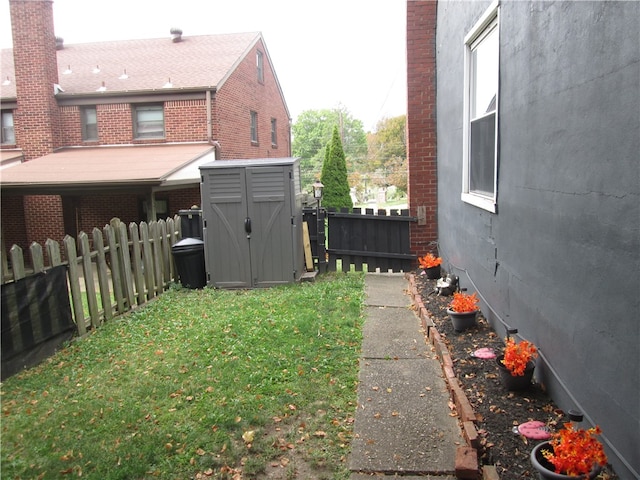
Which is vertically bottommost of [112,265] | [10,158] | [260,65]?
[112,265]

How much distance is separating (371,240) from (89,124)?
1209 centimetres

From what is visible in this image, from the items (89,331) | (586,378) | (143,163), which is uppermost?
(143,163)

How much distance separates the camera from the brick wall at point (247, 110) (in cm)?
1731

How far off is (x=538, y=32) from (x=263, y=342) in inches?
151

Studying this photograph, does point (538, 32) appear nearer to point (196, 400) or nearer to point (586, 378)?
point (586, 378)

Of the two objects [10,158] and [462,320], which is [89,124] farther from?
[462,320]

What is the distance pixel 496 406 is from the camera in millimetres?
3623

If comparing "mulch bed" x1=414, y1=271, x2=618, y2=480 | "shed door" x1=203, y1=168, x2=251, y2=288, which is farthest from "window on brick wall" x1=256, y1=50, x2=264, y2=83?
"mulch bed" x1=414, y1=271, x2=618, y2=480

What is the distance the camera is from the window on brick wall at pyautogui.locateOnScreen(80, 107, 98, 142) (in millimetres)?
17250

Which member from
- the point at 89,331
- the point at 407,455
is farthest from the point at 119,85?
the point at 407,455

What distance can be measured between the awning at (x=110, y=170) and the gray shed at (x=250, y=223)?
14.6 feet

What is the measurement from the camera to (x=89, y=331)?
638 cm

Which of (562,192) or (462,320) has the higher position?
(562,192)

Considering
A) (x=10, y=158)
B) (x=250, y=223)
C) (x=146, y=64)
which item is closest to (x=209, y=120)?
(x=146, y=64)
